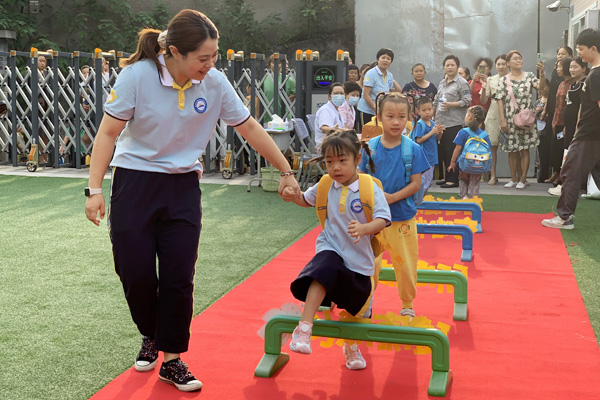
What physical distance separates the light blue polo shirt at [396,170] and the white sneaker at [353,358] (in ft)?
3.11

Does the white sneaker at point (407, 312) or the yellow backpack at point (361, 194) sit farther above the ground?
the yellow backpack at point (361, 194)

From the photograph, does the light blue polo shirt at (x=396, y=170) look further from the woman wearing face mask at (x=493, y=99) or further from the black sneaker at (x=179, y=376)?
the woman wearing face mask at (x=493, y=99)

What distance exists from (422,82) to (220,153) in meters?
3.72

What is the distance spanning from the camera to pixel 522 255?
6883 mm

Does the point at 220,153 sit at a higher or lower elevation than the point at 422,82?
lower

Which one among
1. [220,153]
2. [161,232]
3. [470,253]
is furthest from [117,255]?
[220,153]

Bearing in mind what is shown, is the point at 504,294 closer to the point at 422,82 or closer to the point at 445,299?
the point at 445,299

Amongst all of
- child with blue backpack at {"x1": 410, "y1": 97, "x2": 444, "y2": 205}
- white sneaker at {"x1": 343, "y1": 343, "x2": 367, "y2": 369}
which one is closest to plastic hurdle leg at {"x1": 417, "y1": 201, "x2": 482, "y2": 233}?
child with blue backpack at {"x1": 410, "y1": 97, "x2": 444, "y2": 205}

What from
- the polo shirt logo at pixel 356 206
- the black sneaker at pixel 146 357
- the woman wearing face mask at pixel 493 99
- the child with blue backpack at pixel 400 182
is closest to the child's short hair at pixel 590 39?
Result: the child with blue backpack at pixel 400 182

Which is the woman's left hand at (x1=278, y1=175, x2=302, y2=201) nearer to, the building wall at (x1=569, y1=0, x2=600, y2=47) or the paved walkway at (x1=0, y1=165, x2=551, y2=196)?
the paved walkway at (x1=0, y1=165, x2=551, y2=196)

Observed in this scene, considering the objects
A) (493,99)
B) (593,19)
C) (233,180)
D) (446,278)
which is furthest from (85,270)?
(593,19)

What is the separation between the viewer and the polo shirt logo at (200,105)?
351 cm

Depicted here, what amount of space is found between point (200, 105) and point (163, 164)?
0.31 metres

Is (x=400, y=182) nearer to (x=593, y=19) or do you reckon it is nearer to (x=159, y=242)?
(x=159, y=242)
